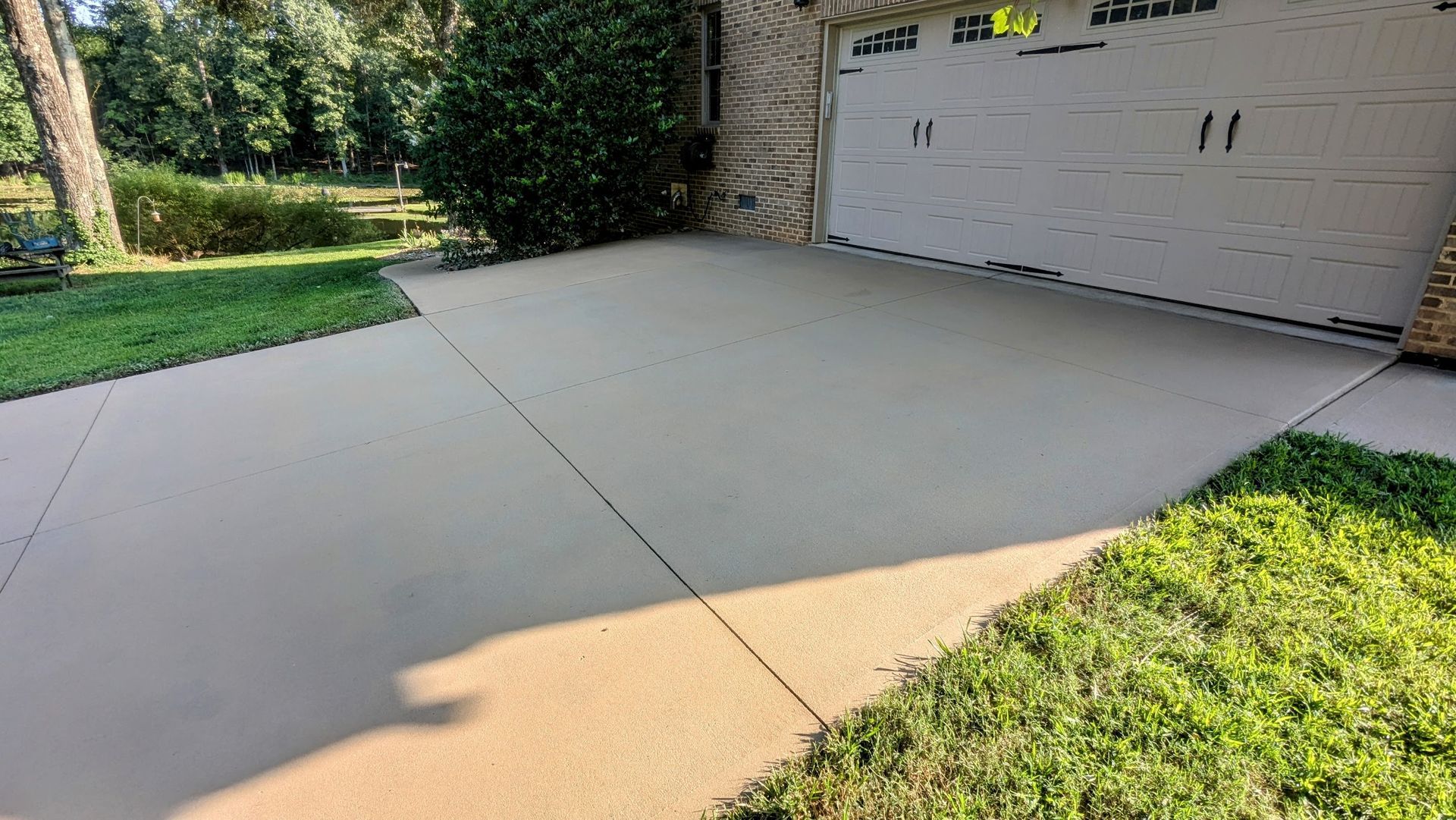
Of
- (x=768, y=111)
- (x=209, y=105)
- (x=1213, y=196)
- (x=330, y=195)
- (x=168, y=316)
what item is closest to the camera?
(x=1213, y=196)

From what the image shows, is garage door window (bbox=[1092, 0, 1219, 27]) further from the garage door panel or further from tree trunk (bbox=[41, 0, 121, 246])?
tree trunk (bbox=[41, 0, 121, 246])

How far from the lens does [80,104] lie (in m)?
11.5

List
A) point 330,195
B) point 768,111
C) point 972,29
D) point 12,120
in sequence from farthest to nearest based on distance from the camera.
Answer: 1. point 12,120
2. point 330,195
3. point 768,111
4. point 972,29

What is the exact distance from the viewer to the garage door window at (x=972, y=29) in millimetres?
6184

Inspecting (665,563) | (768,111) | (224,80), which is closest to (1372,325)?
(665,563)

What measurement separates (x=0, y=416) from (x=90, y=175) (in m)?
9.58

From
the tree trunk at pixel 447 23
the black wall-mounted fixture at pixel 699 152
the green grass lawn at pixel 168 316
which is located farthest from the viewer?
the tree trunk at pixel 447 23

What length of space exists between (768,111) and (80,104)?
11962 mm

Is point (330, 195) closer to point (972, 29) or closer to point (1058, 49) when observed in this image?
point (972, 29)

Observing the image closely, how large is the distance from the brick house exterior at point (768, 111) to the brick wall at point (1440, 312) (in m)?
4.53

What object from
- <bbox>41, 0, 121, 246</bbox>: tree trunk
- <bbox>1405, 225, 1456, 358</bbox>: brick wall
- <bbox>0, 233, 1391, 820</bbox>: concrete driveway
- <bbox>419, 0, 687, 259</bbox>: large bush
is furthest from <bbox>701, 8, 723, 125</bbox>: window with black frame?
<bbox>41, 0, 121, 246</bbox>: tree trunk

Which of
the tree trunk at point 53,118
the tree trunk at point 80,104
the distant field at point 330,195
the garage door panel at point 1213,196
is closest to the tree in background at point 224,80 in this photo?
the distant field at point 330,195

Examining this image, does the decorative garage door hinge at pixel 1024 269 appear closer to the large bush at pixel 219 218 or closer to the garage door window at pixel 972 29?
the garage door window at pixel 972 29

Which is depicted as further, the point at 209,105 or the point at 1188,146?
the point at 209,105
